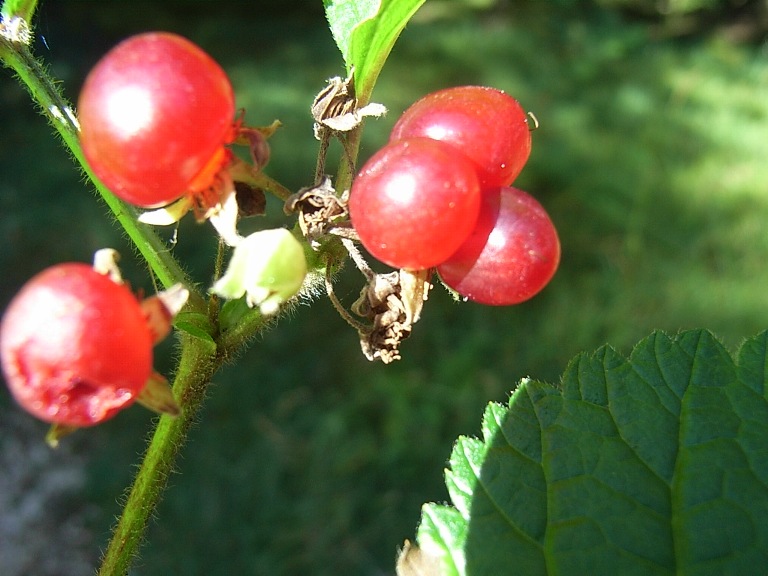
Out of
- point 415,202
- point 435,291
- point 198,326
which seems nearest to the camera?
point 415,202

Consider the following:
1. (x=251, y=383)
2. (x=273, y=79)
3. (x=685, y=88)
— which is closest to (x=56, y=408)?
(x=251, y=383)

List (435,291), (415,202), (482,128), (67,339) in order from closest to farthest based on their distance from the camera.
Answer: (67,339) < (415,202) < (482,128) < (435,291)

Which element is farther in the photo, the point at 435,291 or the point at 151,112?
the point at 435,291

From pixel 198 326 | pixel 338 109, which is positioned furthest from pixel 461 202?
pixel 198 326

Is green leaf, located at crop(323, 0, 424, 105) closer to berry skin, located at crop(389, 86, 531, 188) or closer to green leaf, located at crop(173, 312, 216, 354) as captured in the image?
berry skin, located at crop(389, 86, 531, 188)

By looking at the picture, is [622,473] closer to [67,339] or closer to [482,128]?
[482,128]

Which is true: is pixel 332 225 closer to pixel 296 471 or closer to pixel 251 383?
pixel 296 471

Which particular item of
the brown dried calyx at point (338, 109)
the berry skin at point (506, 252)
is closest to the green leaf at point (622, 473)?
the berry skin at point (506, 252)
